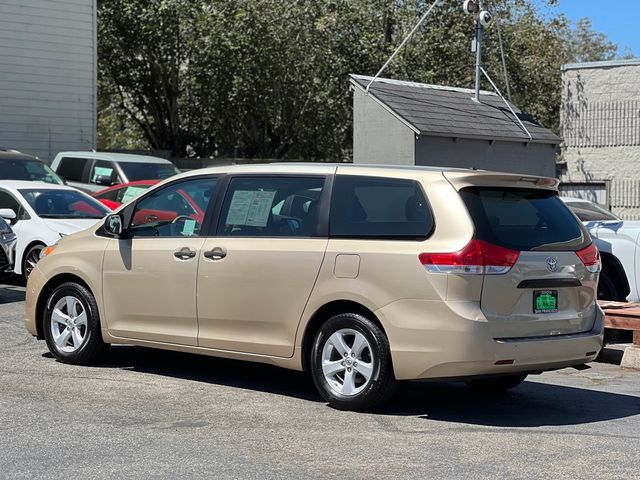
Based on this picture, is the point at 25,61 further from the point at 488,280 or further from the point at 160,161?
the point at 488,280

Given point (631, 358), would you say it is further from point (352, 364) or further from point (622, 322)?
point (352, 364)

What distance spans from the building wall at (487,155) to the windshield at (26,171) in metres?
6.50

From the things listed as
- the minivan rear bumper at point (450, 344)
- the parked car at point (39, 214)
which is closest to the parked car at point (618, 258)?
the minivan rear bumper at point (450, 344)

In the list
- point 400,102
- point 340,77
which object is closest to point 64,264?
point 400,102

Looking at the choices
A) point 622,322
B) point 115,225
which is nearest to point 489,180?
point 622,322

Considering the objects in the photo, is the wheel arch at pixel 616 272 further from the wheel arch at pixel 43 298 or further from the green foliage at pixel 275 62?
the green foliage at pixel 275 62

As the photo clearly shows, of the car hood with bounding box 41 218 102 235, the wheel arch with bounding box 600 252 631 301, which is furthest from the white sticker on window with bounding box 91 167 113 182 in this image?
the wheel arch with bounding box 600 252 631 301

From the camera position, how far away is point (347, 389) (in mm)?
7891

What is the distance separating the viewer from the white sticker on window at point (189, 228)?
889 cm

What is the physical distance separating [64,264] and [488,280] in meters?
3.97

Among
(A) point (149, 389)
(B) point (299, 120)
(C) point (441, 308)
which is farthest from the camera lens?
(B) point (299, 120)

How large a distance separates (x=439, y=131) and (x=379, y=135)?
0.96 m

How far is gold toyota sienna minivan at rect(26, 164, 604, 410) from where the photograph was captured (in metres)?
7.50

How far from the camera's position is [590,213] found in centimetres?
1419
